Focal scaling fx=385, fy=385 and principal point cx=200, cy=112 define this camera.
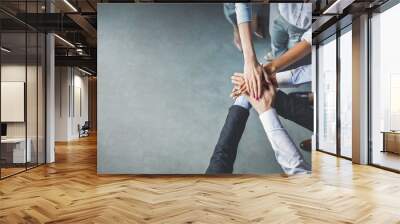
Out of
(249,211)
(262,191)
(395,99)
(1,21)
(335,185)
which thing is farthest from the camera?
(395,99)

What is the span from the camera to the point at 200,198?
4902 millimetres

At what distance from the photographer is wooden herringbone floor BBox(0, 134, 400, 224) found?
400 cm

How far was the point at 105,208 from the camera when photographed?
173 inches

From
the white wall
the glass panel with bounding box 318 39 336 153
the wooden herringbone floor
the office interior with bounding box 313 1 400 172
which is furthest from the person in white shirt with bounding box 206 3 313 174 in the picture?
the white wall

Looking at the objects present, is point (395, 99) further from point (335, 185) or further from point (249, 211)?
point (249, 211)

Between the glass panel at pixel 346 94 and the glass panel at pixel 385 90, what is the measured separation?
95 cm

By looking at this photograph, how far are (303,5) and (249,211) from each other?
3.88m

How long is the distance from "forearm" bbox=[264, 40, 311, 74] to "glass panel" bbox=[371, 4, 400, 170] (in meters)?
1.99

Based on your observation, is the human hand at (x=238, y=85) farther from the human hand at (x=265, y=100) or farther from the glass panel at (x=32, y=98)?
the glass panel at (x=32, y=98)

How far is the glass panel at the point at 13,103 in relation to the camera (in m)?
6.44

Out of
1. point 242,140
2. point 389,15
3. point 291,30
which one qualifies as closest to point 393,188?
point 242,140

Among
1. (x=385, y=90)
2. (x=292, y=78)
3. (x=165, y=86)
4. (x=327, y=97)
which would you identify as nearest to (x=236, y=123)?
(x=292, y=78)

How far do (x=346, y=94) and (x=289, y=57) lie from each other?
11.4ft

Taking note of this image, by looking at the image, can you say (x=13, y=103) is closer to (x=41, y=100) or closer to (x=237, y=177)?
(x=41, y=100)
